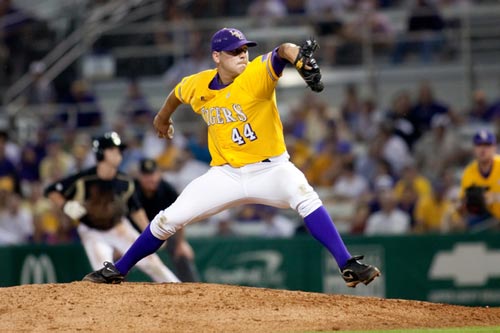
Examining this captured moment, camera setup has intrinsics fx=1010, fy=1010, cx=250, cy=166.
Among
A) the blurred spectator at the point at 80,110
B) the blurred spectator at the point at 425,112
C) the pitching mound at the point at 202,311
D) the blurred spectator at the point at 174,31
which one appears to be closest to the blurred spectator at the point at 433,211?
the blurred spectator at the point at 425,112

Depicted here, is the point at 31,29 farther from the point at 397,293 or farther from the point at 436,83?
the point at 397,293

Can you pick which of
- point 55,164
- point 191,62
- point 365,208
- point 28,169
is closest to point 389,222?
point 365,208

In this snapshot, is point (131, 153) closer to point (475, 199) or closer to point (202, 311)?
point (475, 199)

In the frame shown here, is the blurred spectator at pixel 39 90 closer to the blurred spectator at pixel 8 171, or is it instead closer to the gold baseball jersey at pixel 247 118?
the blurred spectator at pixel 8 171

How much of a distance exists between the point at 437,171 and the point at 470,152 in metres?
0.60

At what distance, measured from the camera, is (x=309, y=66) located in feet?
23.4

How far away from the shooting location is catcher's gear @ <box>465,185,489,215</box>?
38.5 ft

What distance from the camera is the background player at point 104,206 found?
11.2 meters

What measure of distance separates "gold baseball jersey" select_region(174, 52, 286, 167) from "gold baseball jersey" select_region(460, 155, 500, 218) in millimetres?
4626

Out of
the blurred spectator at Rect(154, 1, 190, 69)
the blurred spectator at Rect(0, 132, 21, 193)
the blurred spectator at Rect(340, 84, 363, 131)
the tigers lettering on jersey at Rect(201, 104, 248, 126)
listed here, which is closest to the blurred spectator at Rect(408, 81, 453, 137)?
the blurred spectator at Rect(340, 84, 363, 131)

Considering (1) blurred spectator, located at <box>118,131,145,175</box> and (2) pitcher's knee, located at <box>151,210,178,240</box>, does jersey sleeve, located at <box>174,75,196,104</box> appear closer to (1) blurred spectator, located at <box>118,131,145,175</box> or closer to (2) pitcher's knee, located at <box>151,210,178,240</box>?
(2) pitcher's knee, located at <box>151,210,178,240</box>

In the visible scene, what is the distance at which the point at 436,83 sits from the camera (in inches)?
679

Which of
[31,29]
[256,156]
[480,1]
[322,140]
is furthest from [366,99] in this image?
[256,156]

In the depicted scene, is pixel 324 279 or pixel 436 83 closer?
pixel 324 279
